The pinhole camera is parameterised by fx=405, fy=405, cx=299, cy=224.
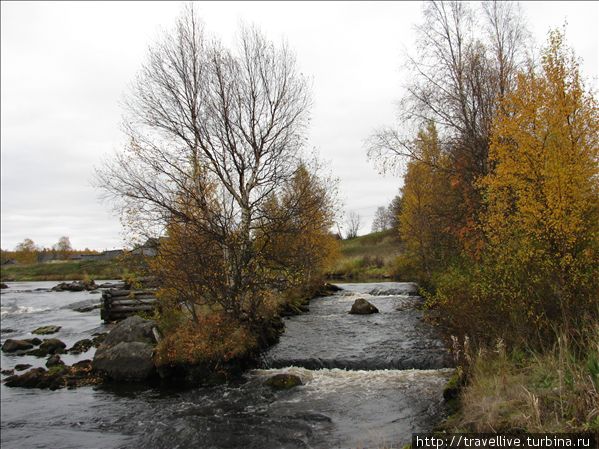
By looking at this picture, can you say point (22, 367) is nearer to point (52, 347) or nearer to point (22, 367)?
point (22, 367)

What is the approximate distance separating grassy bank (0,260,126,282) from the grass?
71.2 metres

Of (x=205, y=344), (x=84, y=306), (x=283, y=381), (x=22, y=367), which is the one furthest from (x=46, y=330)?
(x=283, y=381)

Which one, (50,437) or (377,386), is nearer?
(50,437)

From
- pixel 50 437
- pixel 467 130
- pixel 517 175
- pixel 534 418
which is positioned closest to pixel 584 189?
pixel 517 175

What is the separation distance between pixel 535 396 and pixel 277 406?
6.20 m

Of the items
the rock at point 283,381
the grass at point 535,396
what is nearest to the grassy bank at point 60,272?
the rock at point 283,381

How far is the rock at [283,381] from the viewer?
1134 centimetres

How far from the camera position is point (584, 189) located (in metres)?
8.96

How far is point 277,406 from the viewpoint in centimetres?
1005

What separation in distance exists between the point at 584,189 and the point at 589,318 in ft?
9.51

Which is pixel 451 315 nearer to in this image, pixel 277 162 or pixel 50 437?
pixel 277 162

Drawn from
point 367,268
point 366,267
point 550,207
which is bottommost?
point 367,268

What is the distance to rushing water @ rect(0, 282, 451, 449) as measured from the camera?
849 cm

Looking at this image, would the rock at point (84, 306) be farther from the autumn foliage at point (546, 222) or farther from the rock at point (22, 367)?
the autumn foliage at point (546, 222)
